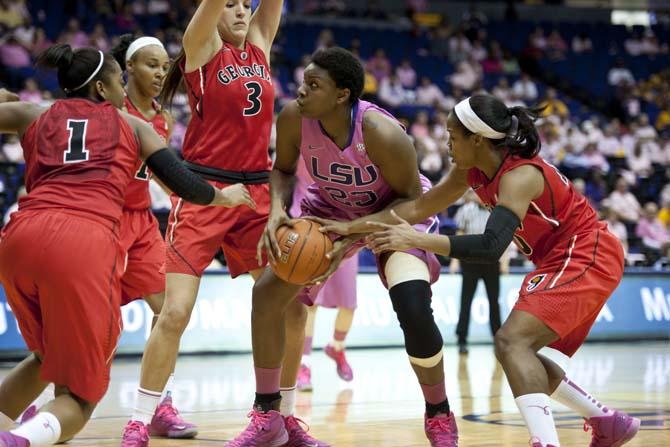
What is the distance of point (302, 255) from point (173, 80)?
4.99ft

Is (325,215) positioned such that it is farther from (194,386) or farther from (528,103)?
(528,103)

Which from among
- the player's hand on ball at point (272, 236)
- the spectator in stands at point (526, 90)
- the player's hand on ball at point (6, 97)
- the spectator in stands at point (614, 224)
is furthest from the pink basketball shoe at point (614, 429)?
the spectator in stands at point (526, 90)

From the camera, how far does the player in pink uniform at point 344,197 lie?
4.69 m

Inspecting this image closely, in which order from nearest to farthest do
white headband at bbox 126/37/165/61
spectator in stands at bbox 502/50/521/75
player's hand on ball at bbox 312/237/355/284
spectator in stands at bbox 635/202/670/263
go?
player's hand on ball at bbox 312/237/355/284, white headband at bbox 126/37/165/61, spectator in stands at bbox 635/202/670/263, spectator in stands at bbox 502/50/521/75

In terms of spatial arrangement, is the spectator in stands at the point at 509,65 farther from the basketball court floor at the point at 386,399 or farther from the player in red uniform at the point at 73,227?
the player in red uniform at the point at 73,227

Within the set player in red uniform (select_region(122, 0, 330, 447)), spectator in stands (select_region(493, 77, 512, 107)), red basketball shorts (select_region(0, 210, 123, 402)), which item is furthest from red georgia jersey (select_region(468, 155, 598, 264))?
spectator in stands (select_region(493, 77, 512, 107))

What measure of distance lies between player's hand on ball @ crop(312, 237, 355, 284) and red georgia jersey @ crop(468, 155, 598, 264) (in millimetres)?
654

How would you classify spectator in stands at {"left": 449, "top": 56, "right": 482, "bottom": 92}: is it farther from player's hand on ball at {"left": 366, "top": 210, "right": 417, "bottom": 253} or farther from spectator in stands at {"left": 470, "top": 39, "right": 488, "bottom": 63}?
player's hand on ball at {"left": 366, "top": 210, "right": 417, "bottom": 253}

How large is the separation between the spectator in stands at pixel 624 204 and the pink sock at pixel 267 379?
465 inches

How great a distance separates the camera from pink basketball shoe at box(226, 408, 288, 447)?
4.94 m

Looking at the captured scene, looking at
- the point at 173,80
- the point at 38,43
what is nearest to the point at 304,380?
the point at 173,80

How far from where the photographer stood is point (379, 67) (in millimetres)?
19078

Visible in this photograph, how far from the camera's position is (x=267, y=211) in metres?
5.30

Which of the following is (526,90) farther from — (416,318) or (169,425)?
(416,318)
